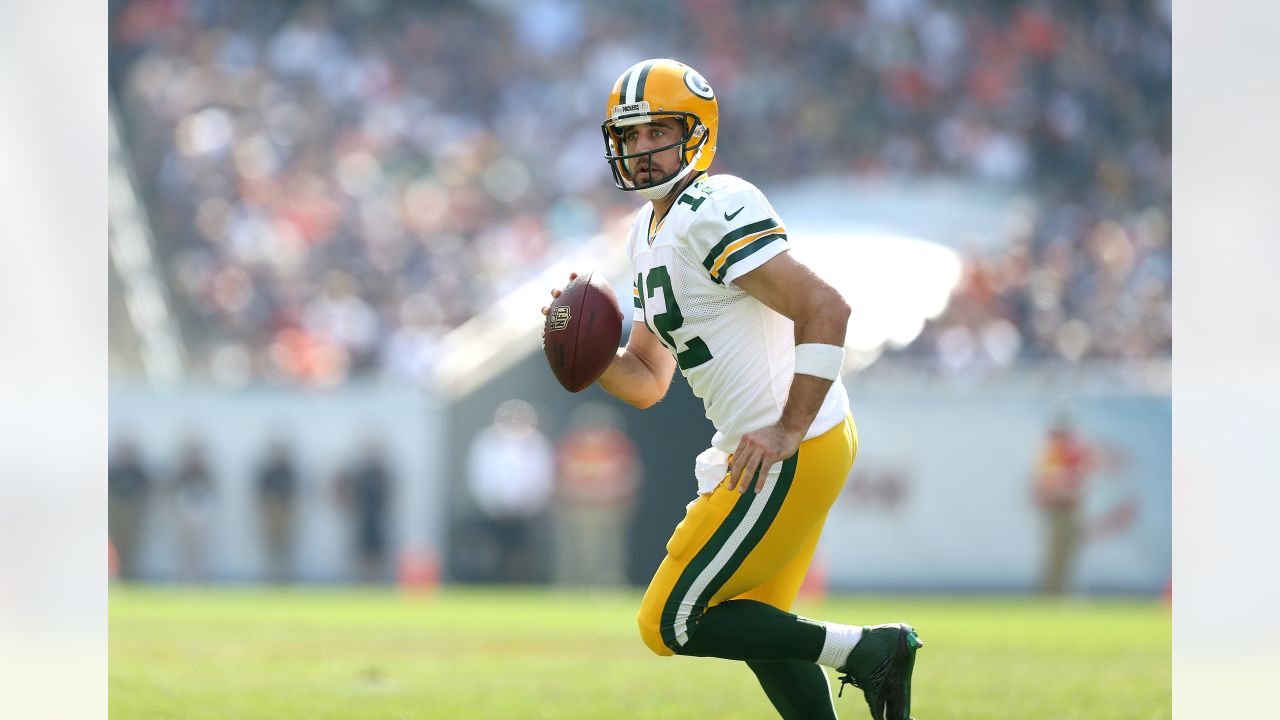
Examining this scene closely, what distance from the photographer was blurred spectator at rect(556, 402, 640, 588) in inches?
536

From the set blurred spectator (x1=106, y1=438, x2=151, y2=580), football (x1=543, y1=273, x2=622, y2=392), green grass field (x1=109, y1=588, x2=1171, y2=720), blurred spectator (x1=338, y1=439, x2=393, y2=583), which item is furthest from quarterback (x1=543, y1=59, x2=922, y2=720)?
blurred spectator (x1=106, y1=438, x2=151, y2=580)

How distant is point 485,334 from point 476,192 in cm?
430

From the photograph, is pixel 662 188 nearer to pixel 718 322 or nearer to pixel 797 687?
pixel 718 322

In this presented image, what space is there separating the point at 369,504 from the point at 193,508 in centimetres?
155

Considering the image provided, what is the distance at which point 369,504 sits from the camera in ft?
45.4

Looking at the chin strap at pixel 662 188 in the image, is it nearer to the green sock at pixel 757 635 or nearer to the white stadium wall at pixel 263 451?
the green sock at pixel 757 635

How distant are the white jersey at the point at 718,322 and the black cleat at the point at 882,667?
0.56 meters

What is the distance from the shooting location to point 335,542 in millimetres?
14078

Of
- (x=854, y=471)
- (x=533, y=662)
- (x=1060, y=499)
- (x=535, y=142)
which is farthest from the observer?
(x=535, y=142)

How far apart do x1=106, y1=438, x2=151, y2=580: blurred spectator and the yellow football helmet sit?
10652mm

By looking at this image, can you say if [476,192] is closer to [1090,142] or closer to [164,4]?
[164,4]

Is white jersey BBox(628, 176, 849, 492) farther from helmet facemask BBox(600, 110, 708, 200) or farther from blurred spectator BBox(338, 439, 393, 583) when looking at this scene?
blurred spectator BBox(338, 439, 393, 583)

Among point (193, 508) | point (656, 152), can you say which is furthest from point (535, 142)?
point (656, 152)

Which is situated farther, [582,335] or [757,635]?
[582,335]
